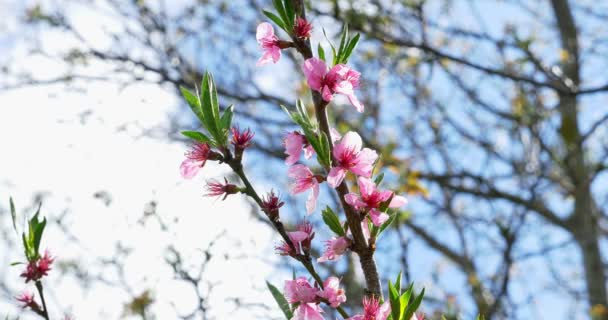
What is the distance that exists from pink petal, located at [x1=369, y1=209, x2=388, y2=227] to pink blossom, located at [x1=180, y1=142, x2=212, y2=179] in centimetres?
34

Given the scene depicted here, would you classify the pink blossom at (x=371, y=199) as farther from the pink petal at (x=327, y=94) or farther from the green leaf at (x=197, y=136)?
the green leaf at (x=197, y=136)

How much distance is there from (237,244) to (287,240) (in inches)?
125

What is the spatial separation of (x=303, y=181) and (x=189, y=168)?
9.1 inches

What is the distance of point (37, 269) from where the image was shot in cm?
132

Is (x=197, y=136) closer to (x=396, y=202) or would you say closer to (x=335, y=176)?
(x=335, y=176)

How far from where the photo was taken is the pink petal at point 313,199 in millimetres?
1186

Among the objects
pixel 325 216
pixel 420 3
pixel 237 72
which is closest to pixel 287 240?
pixel 325 216

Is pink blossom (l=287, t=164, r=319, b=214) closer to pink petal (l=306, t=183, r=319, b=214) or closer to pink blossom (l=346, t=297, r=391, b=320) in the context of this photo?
pink petal (l=306, t=183, r=319, b=214)

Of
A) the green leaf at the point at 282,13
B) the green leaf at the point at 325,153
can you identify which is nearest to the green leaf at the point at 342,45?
the green leaf at the point at 282,13

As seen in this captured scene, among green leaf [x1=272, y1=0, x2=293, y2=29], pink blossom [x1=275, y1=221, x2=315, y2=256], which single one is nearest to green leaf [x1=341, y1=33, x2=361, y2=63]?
green leaf [x1=272, y1=0, x2=293, y2=29]

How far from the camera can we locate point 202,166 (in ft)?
4.10

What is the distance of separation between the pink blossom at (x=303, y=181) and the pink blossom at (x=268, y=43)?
0.27 m

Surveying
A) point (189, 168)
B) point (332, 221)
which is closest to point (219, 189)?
point (189, 168)

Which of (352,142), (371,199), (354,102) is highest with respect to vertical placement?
(354,102)
